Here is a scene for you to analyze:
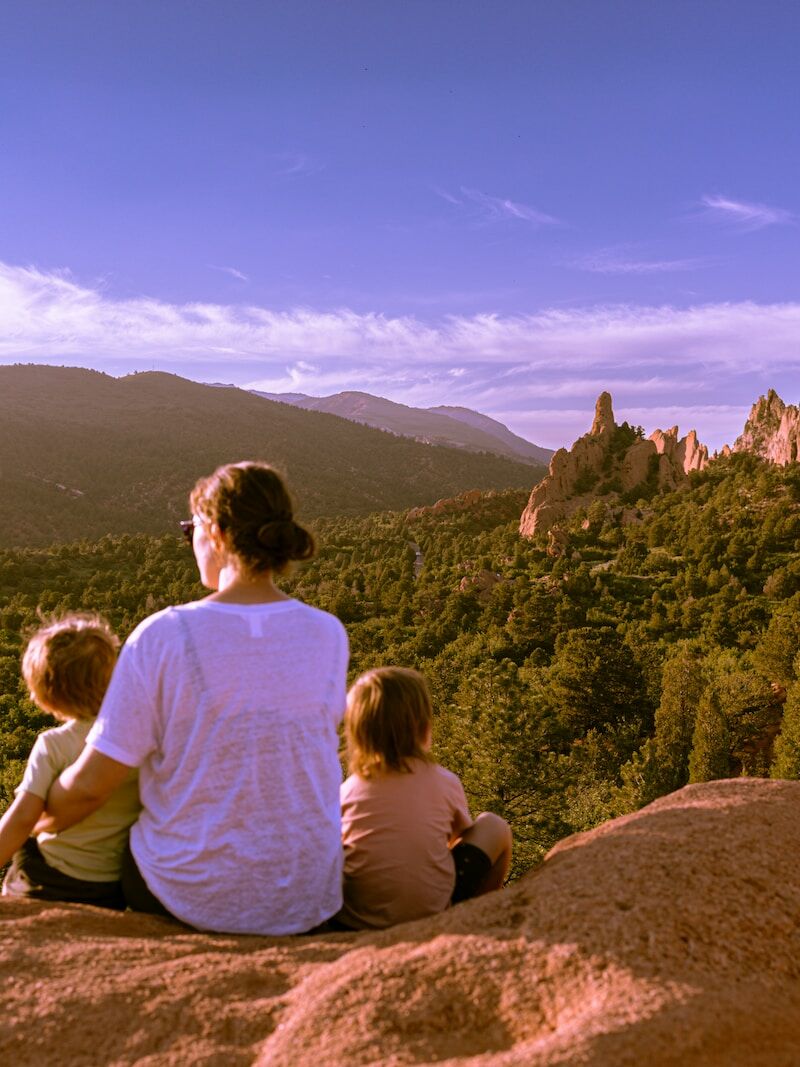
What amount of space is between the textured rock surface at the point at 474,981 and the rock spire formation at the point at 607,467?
Result: 58308mm

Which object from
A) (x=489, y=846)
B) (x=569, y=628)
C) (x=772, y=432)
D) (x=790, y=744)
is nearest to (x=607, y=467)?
(x=772, y=432)

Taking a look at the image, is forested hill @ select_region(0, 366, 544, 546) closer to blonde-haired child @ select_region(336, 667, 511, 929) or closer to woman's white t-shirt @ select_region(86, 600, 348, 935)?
blonde-haired child @ select_region(336, 667, 511, 929)

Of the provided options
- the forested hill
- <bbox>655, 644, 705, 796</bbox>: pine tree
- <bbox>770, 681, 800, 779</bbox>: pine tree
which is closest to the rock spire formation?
the forested hill

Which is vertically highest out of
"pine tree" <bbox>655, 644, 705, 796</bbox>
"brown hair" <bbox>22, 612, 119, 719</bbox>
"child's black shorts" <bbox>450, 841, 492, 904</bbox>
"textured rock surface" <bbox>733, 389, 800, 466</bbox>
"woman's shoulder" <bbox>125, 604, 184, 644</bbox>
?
"textured rock surface" <bbox>733, 389, 800, 466</bbox>

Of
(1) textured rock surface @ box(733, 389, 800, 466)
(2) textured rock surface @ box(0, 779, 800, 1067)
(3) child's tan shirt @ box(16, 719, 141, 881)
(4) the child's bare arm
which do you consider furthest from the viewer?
(1) textured rock surface @ box(733, 389, 800, 466)

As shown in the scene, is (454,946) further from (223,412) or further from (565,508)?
(223,412)

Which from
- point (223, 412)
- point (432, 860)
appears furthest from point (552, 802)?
point (223, 412)

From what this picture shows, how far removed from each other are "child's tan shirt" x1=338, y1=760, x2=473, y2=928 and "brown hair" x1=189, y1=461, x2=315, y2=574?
1.26 metres

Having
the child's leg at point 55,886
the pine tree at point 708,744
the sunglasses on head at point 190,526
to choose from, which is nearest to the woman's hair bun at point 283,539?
the sunglasses on head at point 190,526

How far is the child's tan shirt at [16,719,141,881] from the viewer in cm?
299

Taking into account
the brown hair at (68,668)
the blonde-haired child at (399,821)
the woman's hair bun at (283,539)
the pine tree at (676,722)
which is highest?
the woman's hair bun at (283,539)

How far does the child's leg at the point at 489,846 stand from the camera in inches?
138

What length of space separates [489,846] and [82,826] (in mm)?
1799

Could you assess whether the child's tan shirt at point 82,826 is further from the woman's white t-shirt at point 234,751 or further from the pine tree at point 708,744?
the pine tree at point 708,744
